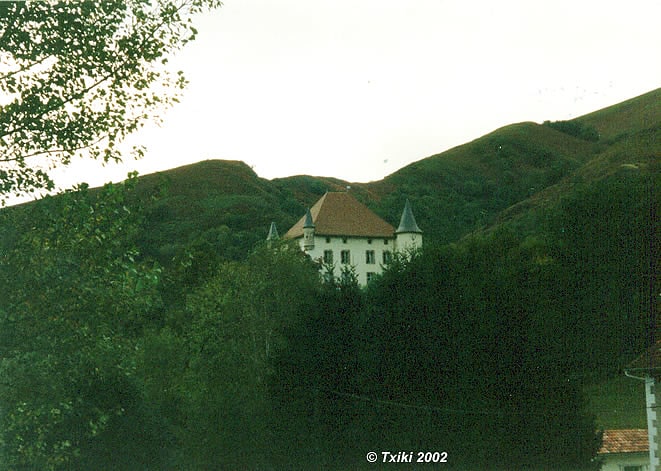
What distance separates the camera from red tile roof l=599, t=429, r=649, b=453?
30828 millimetres

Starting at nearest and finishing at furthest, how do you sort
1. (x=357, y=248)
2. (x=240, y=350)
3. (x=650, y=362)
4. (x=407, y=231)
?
(x=650, y=362)
(x=240, y=350)
(x=407, y=231)
(x=357, y=248)

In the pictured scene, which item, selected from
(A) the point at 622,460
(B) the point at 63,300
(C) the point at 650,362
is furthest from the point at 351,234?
(B) the point at 63,300

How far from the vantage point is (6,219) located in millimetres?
10766

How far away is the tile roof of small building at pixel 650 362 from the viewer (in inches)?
779

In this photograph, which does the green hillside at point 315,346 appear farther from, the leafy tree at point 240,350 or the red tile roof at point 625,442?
the red tile roof at point 625,442

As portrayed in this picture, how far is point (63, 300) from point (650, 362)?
1478cm

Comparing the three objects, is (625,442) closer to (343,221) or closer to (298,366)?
(298,366)

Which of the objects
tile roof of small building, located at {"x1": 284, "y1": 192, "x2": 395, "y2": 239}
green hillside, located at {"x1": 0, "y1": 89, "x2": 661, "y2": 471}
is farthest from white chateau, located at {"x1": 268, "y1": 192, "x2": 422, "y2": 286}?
green hillside, located at {"x1": 0, "y1": 89, "x2": 661, "y2": 471}

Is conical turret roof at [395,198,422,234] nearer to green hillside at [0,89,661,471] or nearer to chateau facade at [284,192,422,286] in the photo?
chateau facade at [284,192,422,286]

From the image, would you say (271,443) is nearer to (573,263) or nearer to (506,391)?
(506,391)

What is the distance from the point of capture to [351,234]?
4584 inches

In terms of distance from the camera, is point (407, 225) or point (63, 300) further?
point (407, 225)

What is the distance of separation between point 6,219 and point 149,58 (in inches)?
111

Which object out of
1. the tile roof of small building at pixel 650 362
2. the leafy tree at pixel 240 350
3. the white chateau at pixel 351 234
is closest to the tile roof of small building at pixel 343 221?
the white chateau at pixel 351 234
